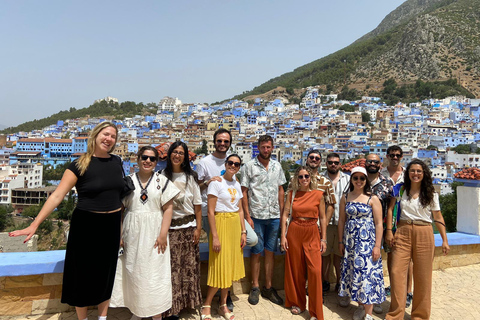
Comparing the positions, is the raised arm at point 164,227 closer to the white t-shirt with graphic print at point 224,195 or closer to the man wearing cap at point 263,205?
the white t-shirt with graphic print at point 224,195

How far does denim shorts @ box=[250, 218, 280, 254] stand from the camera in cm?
245

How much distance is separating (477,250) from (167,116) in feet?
215

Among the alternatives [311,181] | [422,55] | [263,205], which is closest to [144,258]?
[263,205]

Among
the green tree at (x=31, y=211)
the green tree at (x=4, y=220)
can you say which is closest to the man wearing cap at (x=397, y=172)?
the green tree at (x=4, y=220)

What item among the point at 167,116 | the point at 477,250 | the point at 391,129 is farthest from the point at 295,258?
the point at 167,116

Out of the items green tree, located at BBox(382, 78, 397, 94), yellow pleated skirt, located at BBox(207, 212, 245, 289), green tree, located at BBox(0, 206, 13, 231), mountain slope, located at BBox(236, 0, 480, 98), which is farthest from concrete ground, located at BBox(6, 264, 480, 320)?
mountain slope, located at BBox(236, 0, 480, 98)

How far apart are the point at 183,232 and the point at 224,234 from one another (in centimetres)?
27

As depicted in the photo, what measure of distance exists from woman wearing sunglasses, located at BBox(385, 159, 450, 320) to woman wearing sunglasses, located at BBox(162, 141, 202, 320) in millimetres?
1396

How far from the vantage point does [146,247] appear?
1935 millimetres

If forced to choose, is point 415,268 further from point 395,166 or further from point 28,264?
point 28,264

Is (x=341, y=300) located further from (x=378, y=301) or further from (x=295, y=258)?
(x=295, y=258)

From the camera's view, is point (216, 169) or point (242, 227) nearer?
point (242, 227)

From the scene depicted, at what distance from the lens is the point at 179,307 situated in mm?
2082

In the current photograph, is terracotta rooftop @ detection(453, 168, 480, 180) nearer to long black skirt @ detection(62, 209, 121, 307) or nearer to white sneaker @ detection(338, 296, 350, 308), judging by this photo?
white sneaker @ detection(338, 296, 350, 308)
